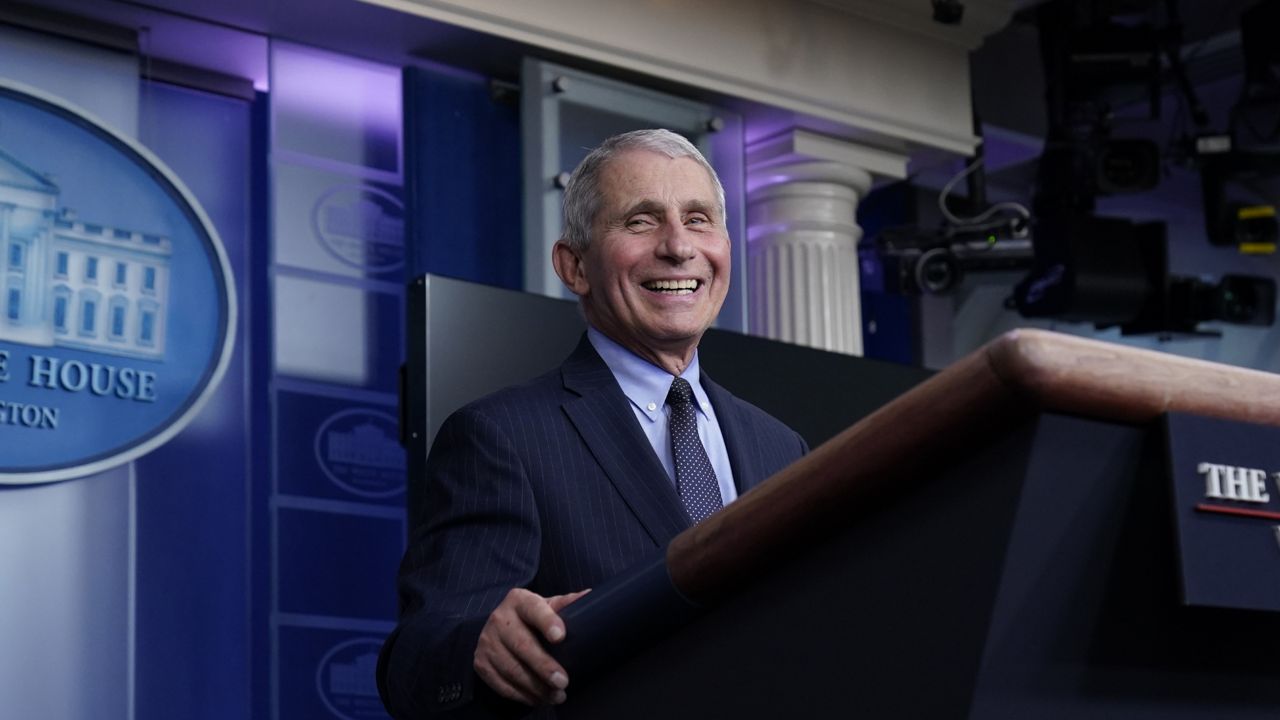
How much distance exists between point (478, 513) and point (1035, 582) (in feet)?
Answer: 2.20

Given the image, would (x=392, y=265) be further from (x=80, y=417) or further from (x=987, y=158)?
(x=987, y=158)

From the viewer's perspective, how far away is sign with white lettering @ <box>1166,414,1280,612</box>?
2.25 ft

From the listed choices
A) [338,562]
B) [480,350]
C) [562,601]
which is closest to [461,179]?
[338,562]

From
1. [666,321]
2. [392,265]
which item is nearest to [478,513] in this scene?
[666,321]

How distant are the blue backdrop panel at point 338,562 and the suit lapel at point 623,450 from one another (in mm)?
2707

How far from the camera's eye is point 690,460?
1438 millimetres

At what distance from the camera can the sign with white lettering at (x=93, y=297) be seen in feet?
11.8

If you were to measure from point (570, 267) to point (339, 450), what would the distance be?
2574 millimetres

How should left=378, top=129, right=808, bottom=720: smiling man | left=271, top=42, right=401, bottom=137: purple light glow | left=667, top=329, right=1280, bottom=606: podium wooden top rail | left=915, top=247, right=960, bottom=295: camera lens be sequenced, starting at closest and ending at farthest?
left=667, top=329, right=1280, bottom=606: podium wooden top rail
left=378, top=129, right=808, bottom=720: smiling man
left=271, top=42, right=401, bottom=137: purple light glow
left=915, top=247, right=960, bottom=295: camera lens

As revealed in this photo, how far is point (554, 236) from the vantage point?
4.31 metres

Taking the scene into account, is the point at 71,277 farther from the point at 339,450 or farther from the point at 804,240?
the point at 804,240

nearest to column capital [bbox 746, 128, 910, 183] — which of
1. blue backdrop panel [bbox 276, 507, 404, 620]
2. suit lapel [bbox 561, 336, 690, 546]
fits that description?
blue backdrop panel [bbox 276, 507, 404, 620]

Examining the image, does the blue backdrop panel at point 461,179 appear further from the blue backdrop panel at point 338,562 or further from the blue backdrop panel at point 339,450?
the blue backdrop panel at point 338,562

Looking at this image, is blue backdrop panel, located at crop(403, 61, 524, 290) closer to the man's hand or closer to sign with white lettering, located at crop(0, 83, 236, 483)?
sign with white lettering, located at crop(0, 83, 236, 483)
